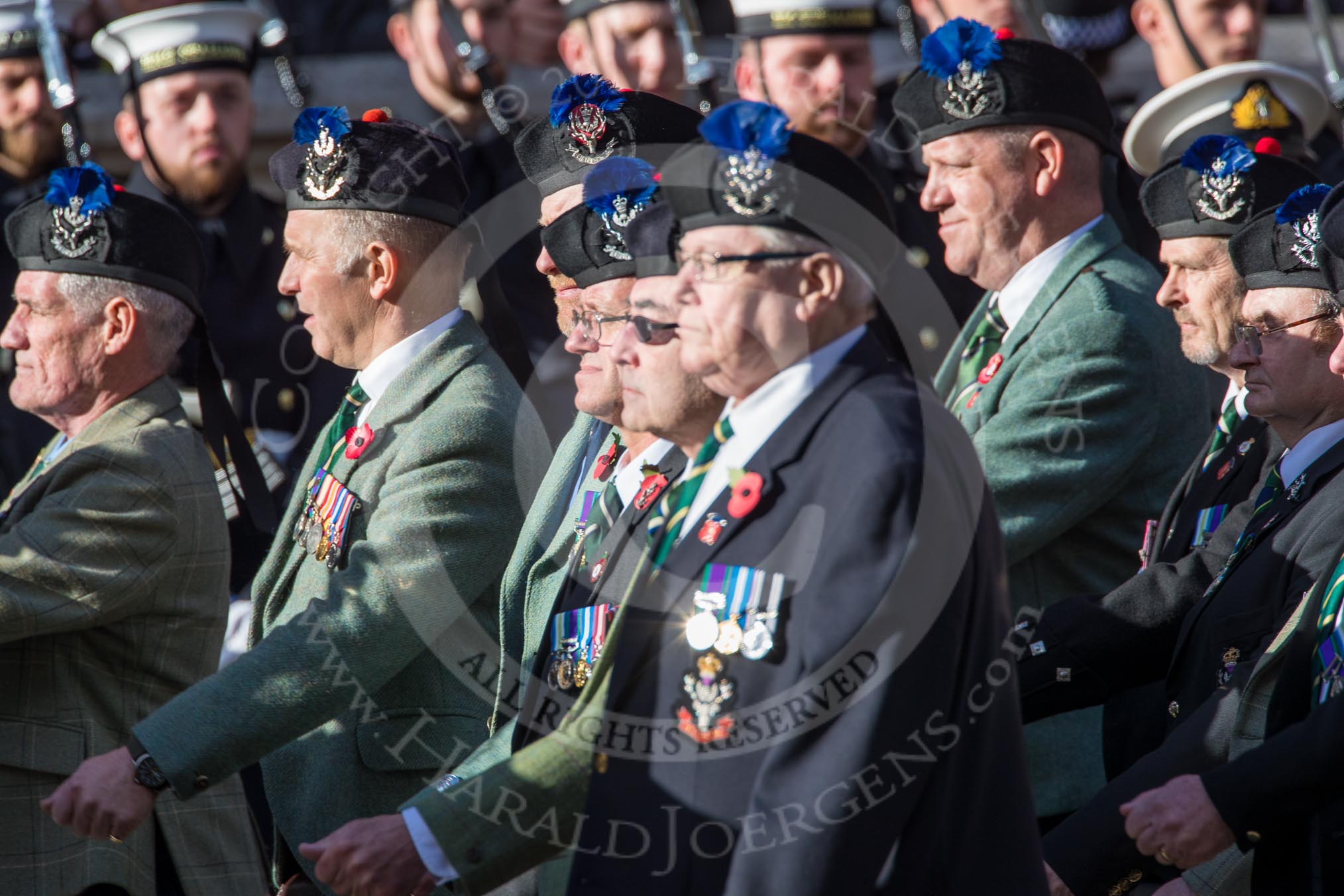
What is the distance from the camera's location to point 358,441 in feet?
12.7

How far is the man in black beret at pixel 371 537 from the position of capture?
3.46 metres

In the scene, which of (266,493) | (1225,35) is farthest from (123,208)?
(1225,35)

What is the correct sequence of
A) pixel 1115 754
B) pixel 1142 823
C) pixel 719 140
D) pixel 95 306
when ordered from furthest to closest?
pixel 95 306
pixel 1115 754
pixel 1142 823
pixel 719 140

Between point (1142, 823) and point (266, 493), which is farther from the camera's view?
point (266, 493)

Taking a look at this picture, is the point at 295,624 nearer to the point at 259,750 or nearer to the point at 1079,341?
the point at 259,750

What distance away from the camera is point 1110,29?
22.7ft

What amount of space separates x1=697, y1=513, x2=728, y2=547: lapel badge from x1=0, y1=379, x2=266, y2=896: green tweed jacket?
1.65 m

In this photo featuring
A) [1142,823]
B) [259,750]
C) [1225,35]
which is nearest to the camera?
[1142,823]

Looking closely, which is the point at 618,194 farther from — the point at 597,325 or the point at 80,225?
the point at 80,225

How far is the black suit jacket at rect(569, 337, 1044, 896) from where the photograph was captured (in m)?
2.42

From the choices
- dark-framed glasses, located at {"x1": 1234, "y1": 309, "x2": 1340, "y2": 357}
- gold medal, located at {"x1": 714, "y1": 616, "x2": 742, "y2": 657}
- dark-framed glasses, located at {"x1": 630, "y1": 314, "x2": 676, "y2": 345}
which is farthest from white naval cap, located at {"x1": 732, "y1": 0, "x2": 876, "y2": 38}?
gold medal, located at {"x1": 714, "y1": 616, "x2": 742, "y2": 657}

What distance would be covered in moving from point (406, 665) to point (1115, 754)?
1.39 metres

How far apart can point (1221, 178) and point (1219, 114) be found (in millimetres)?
1259

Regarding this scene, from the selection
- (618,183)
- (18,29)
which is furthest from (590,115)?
(18,29)
